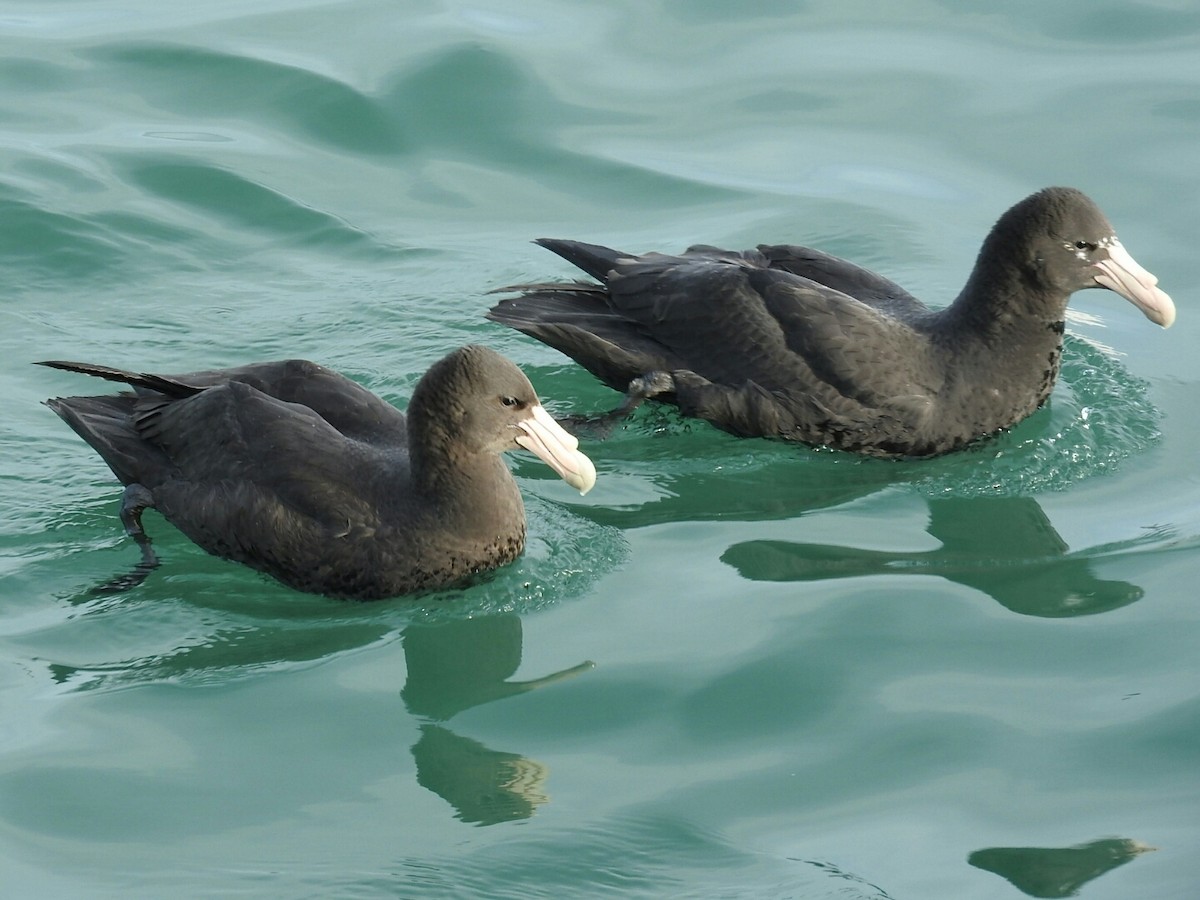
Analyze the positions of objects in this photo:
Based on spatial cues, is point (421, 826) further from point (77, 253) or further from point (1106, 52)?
point (1106, 52)

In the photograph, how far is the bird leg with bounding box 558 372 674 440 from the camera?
8344 millimetres

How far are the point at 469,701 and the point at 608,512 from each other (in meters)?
1.60

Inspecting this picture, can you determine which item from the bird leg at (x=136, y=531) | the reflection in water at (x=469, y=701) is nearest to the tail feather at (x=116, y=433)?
the bird leg at (x=136, y=531)

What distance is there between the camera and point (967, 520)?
25.0 ft

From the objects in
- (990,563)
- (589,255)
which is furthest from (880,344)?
(589,255)

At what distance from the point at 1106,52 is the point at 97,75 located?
6747 millimetres

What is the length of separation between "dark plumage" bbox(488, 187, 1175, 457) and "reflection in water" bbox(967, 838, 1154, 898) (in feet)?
9.48

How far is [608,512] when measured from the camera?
7.65 meters

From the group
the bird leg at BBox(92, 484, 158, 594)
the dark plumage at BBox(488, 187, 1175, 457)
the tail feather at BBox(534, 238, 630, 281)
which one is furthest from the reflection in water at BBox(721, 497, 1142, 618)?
the bird leg at BBox(92, 484, 158, 594)

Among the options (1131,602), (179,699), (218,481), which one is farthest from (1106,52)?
(179,699)

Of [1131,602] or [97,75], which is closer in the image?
[1131,602]

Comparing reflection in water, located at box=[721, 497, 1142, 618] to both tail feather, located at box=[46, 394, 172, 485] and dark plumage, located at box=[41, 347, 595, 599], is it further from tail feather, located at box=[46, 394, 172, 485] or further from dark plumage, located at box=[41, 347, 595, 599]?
tail feather, located at box=[46, 394, 172, 485]

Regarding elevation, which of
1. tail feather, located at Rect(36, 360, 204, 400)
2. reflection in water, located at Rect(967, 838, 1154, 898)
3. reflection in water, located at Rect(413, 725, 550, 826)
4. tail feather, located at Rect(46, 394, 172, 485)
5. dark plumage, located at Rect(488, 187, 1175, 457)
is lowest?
reflection in water, located at Rect(413, 725, 550, 826)

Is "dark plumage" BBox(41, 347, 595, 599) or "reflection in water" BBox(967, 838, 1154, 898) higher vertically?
"dark plumage" BBox(41, 347, 595, 599)
